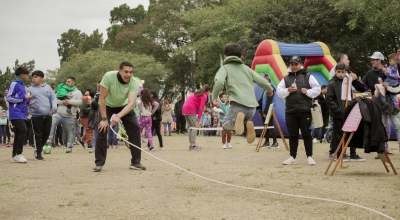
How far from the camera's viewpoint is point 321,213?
6.34m

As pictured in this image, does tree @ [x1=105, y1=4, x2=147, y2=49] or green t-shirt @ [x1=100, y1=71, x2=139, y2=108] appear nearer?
green t-shirt @ [x1=100, y1=71, x2=139, y2=108]

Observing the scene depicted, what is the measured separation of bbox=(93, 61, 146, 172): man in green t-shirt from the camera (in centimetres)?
1046

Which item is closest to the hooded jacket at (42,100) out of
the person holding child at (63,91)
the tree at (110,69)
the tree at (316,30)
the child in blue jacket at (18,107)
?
the child in blue jacket at (18,107)

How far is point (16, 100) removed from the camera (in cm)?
1305

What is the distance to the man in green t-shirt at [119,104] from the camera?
10461 millimetres

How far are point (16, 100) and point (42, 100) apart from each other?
0.89 meters

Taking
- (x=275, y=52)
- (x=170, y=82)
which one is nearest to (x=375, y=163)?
(x=275, y=52)

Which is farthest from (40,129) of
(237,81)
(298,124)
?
(298,124)

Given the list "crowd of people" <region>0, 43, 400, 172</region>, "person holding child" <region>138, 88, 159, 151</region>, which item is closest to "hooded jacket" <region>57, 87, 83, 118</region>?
"crowd of people" <region>0, 43, 400, 172</region>

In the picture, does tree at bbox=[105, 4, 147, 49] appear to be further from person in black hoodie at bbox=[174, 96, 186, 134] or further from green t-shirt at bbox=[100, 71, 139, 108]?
green t-shirt at bbox=[100, 71, 139, 108]

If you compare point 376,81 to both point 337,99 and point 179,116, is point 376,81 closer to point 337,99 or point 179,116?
point 337,99

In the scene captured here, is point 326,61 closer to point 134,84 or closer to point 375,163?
point 375,163

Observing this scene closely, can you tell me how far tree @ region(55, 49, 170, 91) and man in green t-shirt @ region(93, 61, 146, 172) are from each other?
44.7 metres

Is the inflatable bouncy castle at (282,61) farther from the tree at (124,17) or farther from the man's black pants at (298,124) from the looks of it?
the tree at (124,17)
